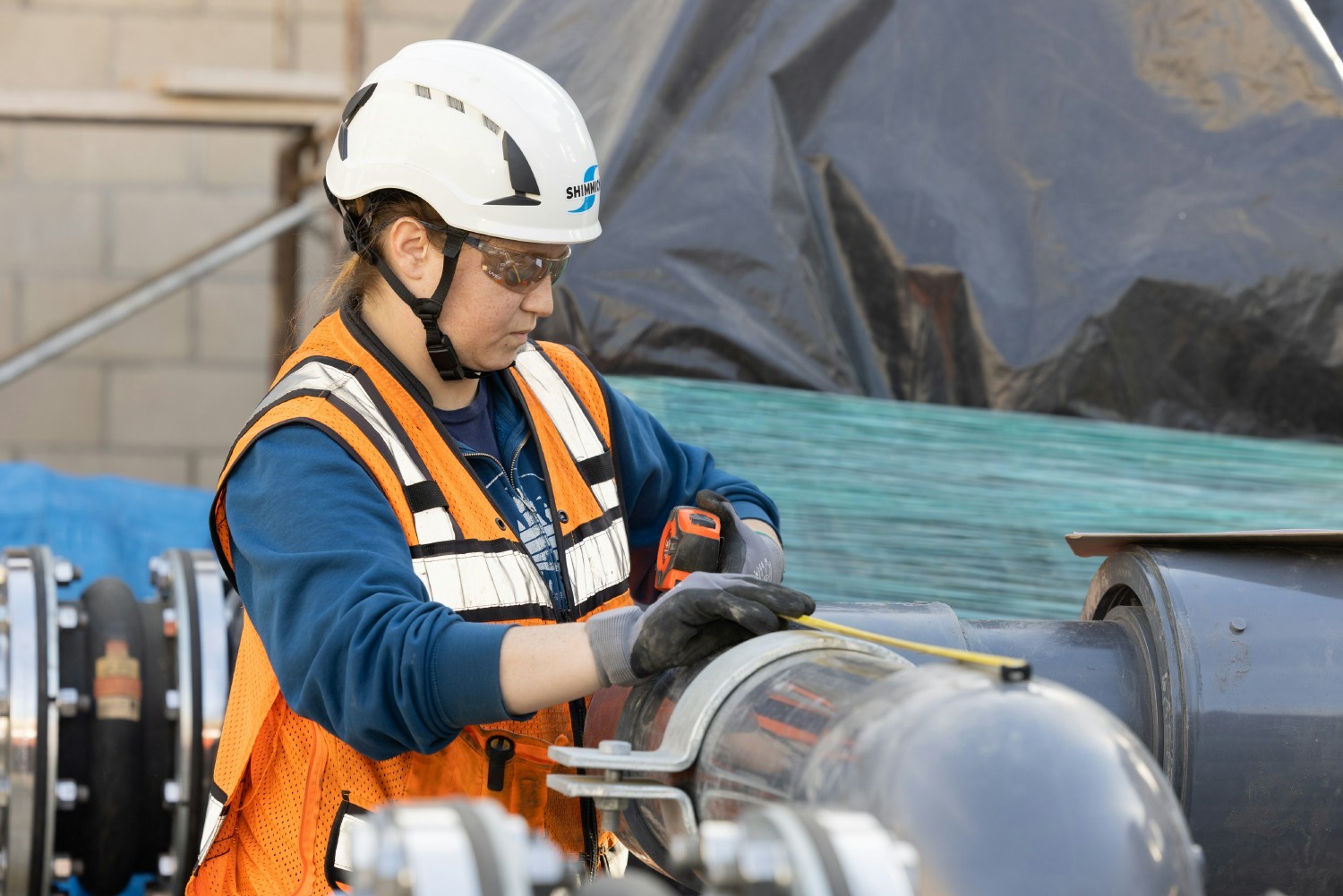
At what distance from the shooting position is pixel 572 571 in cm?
210

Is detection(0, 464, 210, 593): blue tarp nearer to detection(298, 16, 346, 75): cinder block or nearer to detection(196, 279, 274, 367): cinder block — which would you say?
detection(196, 279, 274, 367): cinder block

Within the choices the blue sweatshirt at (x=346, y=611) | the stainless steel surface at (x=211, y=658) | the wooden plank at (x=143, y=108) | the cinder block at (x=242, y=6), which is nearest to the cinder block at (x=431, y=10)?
the cinder block at (x=242, y=6)

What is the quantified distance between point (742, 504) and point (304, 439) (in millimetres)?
822

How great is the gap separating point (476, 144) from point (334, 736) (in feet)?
2.64

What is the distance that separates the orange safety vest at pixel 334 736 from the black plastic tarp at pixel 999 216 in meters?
1.11

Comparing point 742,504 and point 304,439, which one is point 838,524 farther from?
point 304,439

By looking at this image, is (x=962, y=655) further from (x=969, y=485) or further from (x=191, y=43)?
(x=191, y=43)

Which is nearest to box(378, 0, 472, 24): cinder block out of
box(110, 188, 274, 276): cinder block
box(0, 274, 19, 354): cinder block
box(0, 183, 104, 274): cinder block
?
box(110, 188, 274, 276): cinder block

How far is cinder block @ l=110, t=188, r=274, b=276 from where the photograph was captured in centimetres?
580

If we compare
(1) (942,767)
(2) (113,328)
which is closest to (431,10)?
(2) (113,328)

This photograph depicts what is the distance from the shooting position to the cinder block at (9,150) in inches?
224

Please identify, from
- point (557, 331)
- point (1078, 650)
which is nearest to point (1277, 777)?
point (1078, 650)

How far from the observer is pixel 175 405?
5.83 metres

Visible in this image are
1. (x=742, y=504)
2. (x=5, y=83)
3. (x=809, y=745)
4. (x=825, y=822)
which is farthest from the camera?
(x=5, y=83)
